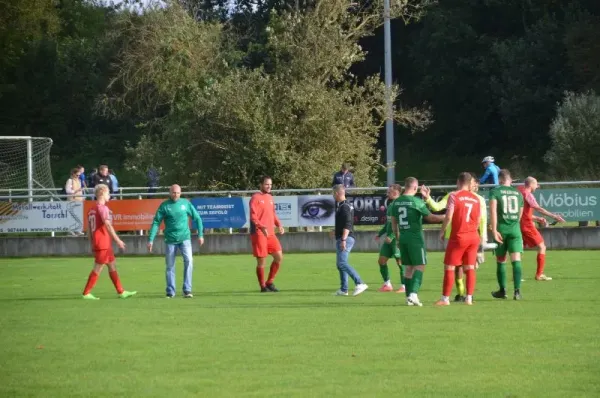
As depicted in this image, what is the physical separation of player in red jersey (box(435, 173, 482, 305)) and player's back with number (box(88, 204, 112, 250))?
579cm

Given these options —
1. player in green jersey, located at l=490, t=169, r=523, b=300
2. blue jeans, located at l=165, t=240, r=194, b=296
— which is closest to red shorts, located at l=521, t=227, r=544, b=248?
player in green jersey, located at l=490, t=169, r=523, b=300

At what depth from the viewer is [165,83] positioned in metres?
45.8

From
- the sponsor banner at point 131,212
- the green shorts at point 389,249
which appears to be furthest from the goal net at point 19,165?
the green shorts at point 389,249

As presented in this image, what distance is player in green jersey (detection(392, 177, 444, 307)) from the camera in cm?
1712

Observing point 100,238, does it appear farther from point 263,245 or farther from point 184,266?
point 263,245

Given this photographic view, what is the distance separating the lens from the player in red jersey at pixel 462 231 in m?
16.9

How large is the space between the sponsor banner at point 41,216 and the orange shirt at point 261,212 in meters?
14.0

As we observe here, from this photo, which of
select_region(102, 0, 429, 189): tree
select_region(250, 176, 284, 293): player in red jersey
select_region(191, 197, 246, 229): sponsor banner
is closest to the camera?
select_region(250, 176, 284, 293): player in red jersey

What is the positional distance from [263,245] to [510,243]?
4.85 metres

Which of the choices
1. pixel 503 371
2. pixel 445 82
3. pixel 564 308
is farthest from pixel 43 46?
pixel 503 371

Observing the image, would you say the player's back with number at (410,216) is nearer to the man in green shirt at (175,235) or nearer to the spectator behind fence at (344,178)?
the man in green shirt at (175,235)

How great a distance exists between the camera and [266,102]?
39.8 metres

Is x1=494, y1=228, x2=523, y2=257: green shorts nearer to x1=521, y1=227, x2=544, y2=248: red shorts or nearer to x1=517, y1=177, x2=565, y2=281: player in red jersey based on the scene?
x1=517, y1=177, x2=565, y2=281: player in red jersey

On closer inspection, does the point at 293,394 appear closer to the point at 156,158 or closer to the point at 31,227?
the point at 31,227
